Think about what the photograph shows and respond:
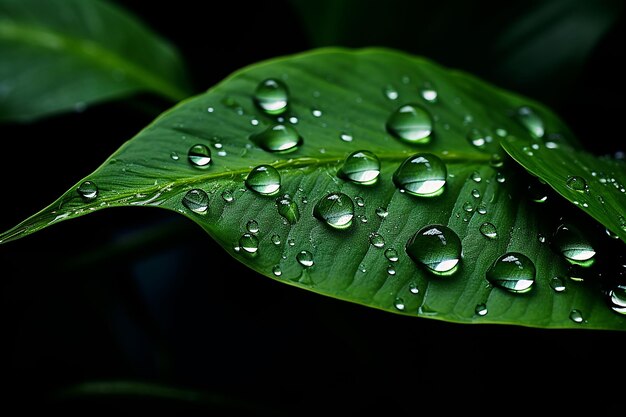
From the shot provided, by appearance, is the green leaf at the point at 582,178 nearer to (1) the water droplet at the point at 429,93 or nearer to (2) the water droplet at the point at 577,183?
(2) the water droplet at the point at 577,183

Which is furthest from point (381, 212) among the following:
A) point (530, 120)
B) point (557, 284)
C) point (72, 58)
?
point (72, 58)

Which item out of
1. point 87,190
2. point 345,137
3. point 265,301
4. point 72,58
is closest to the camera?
point 87,190

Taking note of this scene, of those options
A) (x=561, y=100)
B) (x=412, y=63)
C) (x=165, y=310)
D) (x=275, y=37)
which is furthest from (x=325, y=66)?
(x=165, y=310)

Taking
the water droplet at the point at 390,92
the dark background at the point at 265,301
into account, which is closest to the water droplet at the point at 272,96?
the water droplet at the point at 390,92

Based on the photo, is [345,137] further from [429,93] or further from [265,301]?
[265,301]

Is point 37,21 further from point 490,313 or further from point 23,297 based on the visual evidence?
point 490,313

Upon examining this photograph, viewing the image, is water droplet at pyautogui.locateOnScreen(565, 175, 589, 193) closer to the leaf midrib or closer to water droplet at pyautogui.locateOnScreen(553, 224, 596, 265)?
water droplet at pyautogui.locateOnScreen(553, 224, 596, 265)
